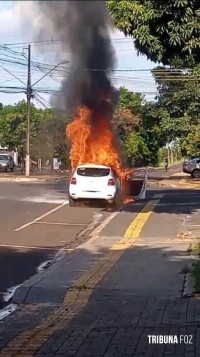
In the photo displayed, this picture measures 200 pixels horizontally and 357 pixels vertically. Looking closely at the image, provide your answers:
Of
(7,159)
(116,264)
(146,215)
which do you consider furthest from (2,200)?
(7,159)

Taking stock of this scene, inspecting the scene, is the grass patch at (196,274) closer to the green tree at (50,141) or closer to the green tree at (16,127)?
the green tree at (50,141)

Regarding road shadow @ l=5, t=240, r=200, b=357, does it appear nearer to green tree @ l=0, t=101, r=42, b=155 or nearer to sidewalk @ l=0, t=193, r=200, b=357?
sidewalk @ l=0, t=193, r=200, b=357

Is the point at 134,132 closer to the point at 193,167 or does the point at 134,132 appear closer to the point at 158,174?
the point at 158,174

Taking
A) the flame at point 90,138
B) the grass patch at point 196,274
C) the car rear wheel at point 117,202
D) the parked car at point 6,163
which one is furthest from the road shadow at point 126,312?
the parked car at point 6,163

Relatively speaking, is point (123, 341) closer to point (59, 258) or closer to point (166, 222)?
point (59, 258)

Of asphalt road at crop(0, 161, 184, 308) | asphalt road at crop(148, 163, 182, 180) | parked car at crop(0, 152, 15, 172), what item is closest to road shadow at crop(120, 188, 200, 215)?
asphalt road at crop(0, 161, 184, 308)

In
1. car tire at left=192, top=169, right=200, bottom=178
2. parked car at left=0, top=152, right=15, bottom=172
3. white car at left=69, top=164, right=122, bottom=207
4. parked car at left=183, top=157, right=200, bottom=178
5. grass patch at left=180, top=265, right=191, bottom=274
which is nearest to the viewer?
grass patch at left=180, top=265, right=191, bottom=274

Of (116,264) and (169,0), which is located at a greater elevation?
(169,0)

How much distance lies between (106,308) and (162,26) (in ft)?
21.0

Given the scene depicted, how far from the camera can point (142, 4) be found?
48.0 ft

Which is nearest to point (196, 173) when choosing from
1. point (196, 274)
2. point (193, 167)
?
point (193, 167)

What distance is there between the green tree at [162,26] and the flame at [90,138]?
1549cm

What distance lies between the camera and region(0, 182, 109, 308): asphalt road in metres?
13.5

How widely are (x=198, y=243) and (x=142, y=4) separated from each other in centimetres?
480
